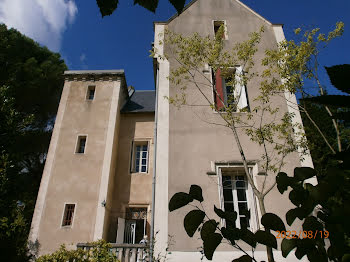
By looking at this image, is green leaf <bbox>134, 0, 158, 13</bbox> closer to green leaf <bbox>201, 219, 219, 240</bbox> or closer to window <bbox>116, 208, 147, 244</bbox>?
green leaf <bbox>201, 219, 219, 240</bbox>

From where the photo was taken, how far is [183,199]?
971mm

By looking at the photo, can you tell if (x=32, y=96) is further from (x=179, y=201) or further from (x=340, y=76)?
(x=340, y=76)

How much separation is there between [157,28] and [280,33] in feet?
15.1

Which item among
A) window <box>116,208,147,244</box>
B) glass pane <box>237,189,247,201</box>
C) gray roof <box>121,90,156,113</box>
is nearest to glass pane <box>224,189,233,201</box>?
glass pane <box>237,189,247,201</box>

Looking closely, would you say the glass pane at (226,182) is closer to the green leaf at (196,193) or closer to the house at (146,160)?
the house at (146,160)

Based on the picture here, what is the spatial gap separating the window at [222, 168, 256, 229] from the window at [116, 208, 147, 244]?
5.83 meters

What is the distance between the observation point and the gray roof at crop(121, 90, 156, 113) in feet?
44.6

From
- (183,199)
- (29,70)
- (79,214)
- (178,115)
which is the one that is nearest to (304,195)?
(183,199)

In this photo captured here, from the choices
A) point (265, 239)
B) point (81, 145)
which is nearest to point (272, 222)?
point (265, 239)

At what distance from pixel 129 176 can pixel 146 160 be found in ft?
3.95

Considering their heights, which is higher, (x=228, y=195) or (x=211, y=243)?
(x=228, y=195)

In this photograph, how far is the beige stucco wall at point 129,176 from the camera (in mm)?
11133

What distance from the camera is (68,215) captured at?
10.1m

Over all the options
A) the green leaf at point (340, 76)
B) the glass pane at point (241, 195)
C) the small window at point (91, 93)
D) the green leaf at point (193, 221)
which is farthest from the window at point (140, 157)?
the green leaf at point (340, 76)
